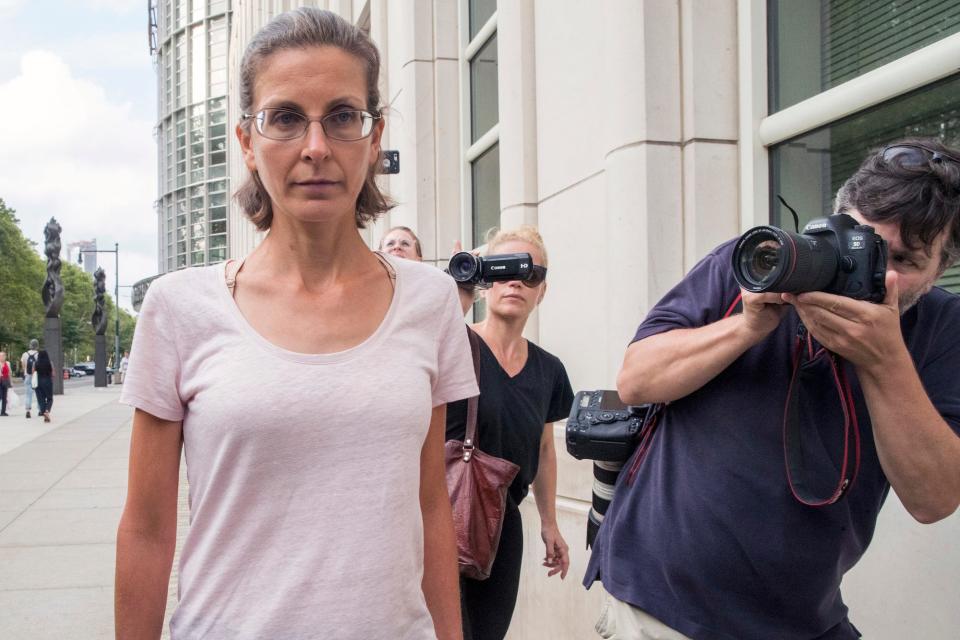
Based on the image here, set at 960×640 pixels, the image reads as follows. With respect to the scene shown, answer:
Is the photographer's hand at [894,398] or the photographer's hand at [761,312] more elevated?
the photographer's hand at [761,312]

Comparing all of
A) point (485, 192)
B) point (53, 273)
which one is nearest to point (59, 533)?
point (485, 192)

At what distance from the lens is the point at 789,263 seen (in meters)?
1.69

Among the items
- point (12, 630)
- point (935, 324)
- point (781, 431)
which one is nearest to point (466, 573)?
point (781, 431)

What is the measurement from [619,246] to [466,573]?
5.55 ft

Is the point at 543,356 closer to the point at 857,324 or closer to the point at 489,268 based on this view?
the point at 489,268

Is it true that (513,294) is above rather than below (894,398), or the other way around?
above

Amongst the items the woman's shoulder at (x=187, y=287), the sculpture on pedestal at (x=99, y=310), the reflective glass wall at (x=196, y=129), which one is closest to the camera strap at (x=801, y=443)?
the woman's shoulder at (x=187, y=287)

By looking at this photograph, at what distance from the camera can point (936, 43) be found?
9.44 feet

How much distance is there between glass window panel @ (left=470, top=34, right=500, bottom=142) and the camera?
286 inches

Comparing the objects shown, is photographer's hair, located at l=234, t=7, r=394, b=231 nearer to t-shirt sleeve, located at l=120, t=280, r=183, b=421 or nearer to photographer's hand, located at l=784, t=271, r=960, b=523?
t-shirt sleeve, located at l=120, t=280, r=183, b=421

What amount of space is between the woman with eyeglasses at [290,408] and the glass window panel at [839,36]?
210 cm

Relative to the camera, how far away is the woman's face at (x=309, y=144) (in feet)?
5.37

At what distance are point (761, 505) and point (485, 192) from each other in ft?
19.1

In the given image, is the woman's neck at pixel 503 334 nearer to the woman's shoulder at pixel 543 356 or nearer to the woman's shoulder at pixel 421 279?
the woman's shoulder at pixel 543 356
